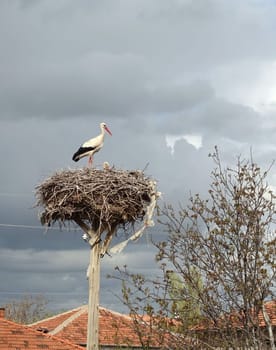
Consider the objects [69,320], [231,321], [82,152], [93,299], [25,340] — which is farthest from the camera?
[69,320]

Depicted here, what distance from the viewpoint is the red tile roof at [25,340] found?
66.6 feet

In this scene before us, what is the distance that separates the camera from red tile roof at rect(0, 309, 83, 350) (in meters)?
20.3

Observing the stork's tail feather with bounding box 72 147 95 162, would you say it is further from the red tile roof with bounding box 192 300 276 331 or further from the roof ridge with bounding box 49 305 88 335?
the roof ridge with bounding box 49 305 88 335

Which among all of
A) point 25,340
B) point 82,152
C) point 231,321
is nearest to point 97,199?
point 82,152

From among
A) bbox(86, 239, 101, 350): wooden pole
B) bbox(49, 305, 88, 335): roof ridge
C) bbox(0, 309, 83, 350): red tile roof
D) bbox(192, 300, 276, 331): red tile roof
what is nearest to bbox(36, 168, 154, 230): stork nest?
bbox(86, 239, 101, 350): wooden pole

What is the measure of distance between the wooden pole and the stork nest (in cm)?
42

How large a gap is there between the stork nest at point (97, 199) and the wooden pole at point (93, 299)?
1.38ft

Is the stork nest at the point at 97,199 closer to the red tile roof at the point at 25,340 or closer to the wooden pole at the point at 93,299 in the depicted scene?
the wooden pole at the point at 93,299

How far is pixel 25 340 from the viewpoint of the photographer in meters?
20.8

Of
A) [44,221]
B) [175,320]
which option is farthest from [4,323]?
[175,320]

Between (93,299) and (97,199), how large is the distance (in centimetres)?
146

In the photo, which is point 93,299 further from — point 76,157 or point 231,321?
point 76,157

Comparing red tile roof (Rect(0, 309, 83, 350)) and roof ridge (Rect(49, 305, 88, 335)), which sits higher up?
roof ridge (Rect(49, 305, 88, 335))

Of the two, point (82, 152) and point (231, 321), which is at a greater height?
point (82, 152)
